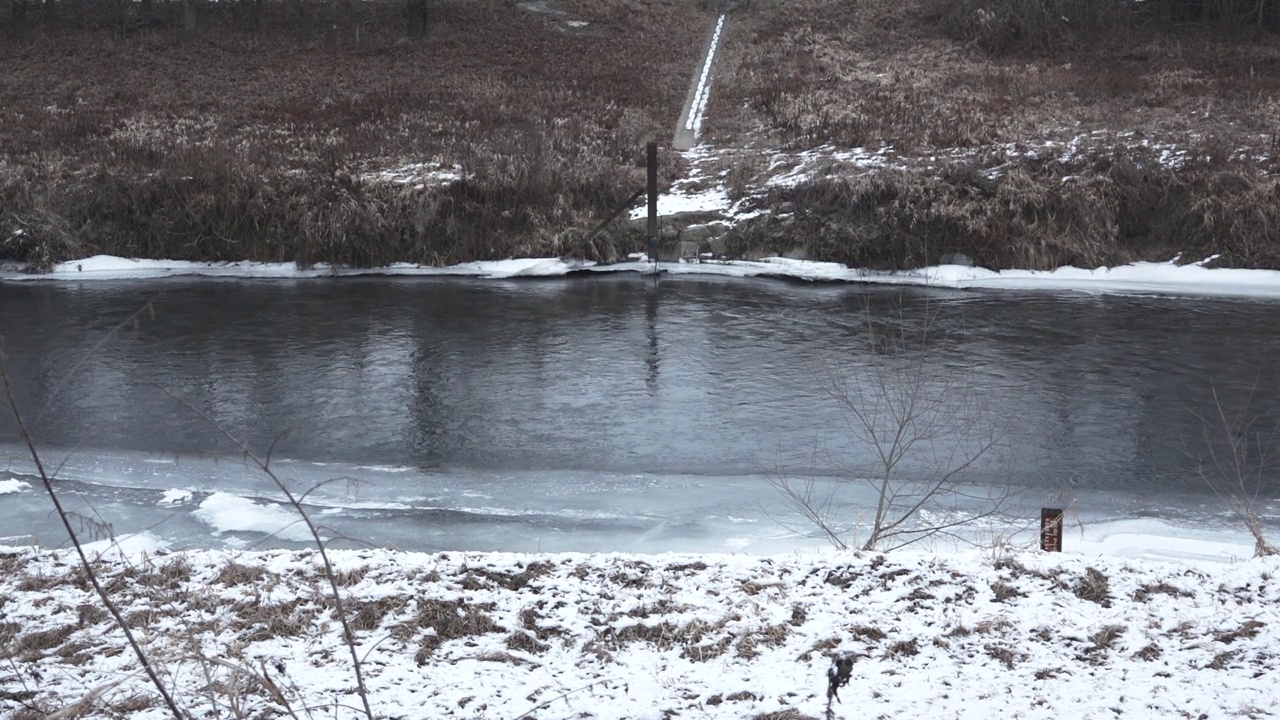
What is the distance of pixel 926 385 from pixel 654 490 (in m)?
4.06

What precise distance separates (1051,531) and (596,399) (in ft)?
20.5

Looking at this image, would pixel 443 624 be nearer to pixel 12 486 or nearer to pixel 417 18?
pixel 12 486

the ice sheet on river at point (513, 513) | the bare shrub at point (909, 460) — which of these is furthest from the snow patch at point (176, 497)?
the bare shrub at point (909, 460)

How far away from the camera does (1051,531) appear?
21.9 feet

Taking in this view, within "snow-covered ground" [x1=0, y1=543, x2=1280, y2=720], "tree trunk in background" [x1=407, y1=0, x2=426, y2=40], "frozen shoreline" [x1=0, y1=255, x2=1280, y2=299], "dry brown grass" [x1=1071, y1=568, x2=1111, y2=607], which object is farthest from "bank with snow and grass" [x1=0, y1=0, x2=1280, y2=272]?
"snow-covered ground" [x1=0, y1=543, x2=1280, y2=720]

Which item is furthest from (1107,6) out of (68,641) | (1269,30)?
(68,641)

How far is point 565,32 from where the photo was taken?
1427 inches

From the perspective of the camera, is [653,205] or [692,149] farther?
[692,149]

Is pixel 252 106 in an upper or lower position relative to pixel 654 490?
upper

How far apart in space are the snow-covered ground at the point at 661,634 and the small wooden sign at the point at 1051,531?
1.19 feet

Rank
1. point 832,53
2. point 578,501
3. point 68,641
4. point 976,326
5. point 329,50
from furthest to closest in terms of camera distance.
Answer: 1. point 329,50
2. point 832,53
3. point 976,326
4. point 578,501
5. point 68,641

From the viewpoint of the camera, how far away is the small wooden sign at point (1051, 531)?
21.7ft

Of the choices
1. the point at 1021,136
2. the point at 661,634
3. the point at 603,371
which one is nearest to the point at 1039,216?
the point at 1021,136

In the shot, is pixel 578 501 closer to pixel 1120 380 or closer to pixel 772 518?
pixel 772 518
